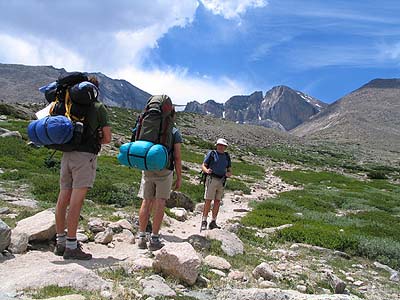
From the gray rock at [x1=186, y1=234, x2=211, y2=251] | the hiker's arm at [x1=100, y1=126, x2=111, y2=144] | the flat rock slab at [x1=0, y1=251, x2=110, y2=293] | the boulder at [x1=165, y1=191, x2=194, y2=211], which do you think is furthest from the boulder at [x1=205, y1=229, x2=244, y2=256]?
the boulder at [x1=165, y1=191, x2=194, y2=211]

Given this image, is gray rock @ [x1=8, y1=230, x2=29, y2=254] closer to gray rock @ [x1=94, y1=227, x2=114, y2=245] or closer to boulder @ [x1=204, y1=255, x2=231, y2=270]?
gray rock @ [x1=94, y1=227, x2=114, y2=245]

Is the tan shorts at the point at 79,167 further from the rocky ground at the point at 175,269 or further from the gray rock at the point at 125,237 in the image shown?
the gray rock at the point at 125,237

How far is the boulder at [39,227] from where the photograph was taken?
6941 millimetres

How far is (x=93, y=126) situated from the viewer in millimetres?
6477

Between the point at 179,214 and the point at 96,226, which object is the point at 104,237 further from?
the point at 179,214

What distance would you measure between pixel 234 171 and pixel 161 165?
27828 mm

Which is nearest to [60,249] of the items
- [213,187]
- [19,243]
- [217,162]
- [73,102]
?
[19,243]

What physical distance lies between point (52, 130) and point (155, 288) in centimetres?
271

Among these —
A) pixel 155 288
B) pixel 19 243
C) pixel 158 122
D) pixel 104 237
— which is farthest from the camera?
pixel 104 237

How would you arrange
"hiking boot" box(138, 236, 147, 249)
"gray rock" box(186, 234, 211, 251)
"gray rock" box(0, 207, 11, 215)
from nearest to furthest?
"hiking boot" box(138, 236, 147, 249) < "gray rock" box(186, 234, 211, 251) < "gray rock" box(0, 207, 11, 215)

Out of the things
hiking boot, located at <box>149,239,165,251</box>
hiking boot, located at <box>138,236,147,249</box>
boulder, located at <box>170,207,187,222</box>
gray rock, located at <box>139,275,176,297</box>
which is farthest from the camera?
boulder, located at <box>170,207,187,222</box>

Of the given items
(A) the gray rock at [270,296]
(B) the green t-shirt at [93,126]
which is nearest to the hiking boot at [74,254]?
(B) the green t-shirt at [93,126]

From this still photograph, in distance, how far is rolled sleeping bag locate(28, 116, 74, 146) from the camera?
5.99 metres

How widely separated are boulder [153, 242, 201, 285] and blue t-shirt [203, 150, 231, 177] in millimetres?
4951
